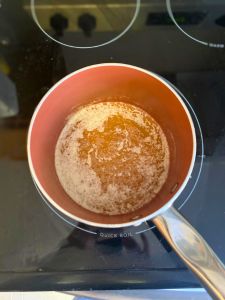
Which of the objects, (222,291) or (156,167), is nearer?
(222,291)

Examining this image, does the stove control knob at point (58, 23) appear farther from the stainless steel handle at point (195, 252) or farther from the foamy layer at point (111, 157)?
the stainless steel handle at point (195, 252)

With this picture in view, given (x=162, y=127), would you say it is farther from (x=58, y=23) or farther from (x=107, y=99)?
(x=58, y=23)

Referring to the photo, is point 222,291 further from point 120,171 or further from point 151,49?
point 151,49

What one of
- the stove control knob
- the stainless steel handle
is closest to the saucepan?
the stainless steel handle

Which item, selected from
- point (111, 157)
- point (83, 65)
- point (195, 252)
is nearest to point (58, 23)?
point (83, 65)

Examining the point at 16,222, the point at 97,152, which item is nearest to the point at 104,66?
the point at 97,152

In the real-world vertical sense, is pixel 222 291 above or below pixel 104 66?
below

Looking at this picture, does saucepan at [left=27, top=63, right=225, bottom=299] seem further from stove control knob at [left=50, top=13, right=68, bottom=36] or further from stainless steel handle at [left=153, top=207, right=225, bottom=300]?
stove control knob at [left=50, top=13, right=68, bottom=36]
